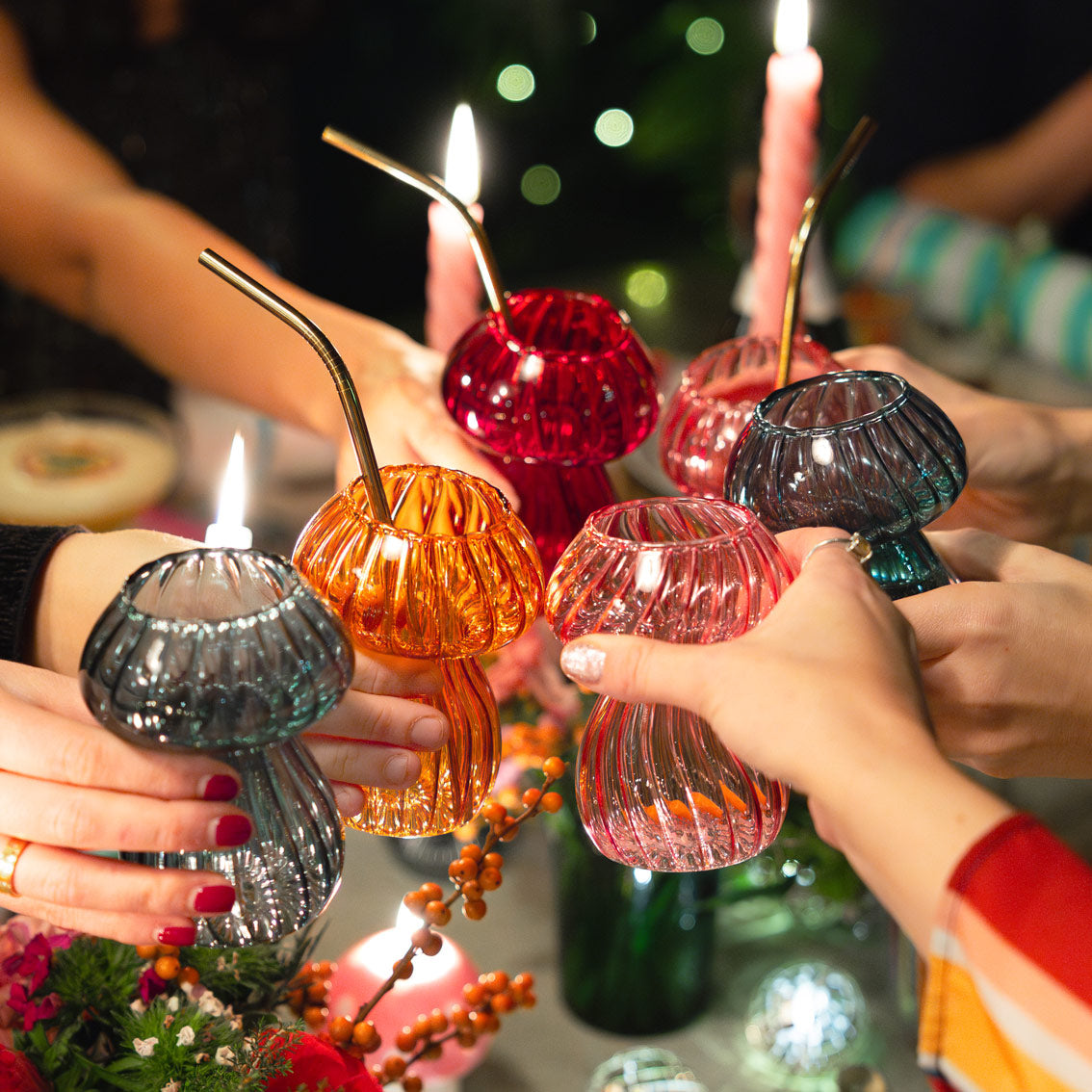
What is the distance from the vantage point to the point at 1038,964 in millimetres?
364

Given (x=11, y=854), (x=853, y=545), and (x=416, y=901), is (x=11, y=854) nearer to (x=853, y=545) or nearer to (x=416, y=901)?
(x=416, y=901)

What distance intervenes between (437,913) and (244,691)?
168 millimetres

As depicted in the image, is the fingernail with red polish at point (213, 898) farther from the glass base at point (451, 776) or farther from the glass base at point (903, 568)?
the glass base at point (903, 568)

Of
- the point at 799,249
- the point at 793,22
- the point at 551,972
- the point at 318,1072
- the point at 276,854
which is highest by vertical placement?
the point at 793,22

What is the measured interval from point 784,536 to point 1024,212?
1553 millimetres

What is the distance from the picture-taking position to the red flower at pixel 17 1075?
428 mm

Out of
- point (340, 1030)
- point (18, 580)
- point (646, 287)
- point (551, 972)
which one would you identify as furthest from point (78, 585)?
point (646, 287)

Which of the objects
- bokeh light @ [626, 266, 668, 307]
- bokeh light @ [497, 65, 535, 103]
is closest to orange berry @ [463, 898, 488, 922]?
bokeh light @ [626, 266, 668, 307]

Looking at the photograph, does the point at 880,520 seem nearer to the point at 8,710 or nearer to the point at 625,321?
the point at 625,321

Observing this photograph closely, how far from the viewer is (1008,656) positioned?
522 millimetres

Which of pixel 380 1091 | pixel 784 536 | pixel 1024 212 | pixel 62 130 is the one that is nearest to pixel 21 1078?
pixel 380 1091

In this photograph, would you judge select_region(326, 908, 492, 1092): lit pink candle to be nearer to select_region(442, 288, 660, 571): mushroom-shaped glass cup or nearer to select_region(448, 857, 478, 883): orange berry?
select_region(448, 857, 478, 883): orange berry

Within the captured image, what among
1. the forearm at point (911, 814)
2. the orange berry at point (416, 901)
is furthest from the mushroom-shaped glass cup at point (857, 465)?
the orange berry at point (416, 901)

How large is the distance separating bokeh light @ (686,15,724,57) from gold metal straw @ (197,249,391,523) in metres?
1.32
